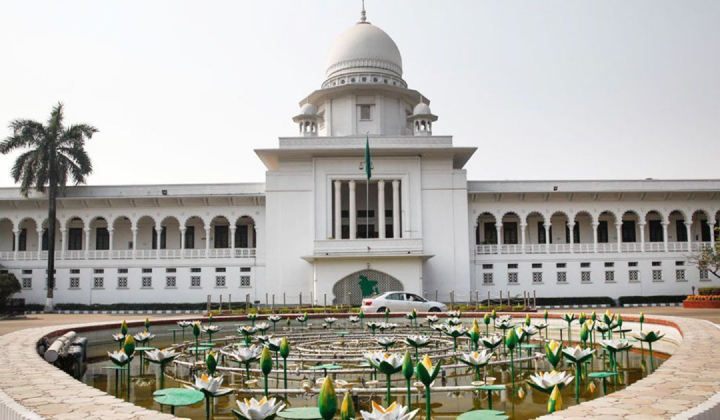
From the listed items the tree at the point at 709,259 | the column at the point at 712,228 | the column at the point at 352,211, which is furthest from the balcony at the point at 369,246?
the column at the point at 712,228

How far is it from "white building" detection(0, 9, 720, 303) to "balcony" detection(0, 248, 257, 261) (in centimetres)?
8

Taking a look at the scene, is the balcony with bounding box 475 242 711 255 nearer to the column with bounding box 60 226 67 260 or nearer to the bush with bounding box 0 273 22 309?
the column with bounding box 60 226 67 260

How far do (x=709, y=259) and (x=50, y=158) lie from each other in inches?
1389

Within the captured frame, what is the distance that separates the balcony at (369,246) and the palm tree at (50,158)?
1425 cm

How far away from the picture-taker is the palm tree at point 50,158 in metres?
35.1

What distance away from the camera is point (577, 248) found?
37.3 m

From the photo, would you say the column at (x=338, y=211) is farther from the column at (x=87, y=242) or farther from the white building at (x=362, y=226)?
the column at (x=87, y=242)

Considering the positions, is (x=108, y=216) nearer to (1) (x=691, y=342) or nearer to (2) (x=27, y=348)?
(2) (x=27, y=348)

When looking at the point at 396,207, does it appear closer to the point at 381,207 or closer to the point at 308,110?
the point at 381,207

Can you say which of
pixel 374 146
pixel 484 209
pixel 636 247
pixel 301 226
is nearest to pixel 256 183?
pixel 301 226

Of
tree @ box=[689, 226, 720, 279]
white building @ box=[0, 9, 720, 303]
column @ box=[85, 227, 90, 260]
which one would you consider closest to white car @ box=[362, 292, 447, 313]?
white building @ box=[0, 9, 720, 303]

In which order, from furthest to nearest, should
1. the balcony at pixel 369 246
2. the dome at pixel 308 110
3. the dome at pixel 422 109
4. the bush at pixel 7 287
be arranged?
the dome at pixel 308 110
the dome at pixel 422 109
the bush at pixel 7 287
the balcony at pixel 369 246

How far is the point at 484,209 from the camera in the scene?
37906 millimetres

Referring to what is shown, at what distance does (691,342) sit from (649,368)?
1.16 metres
